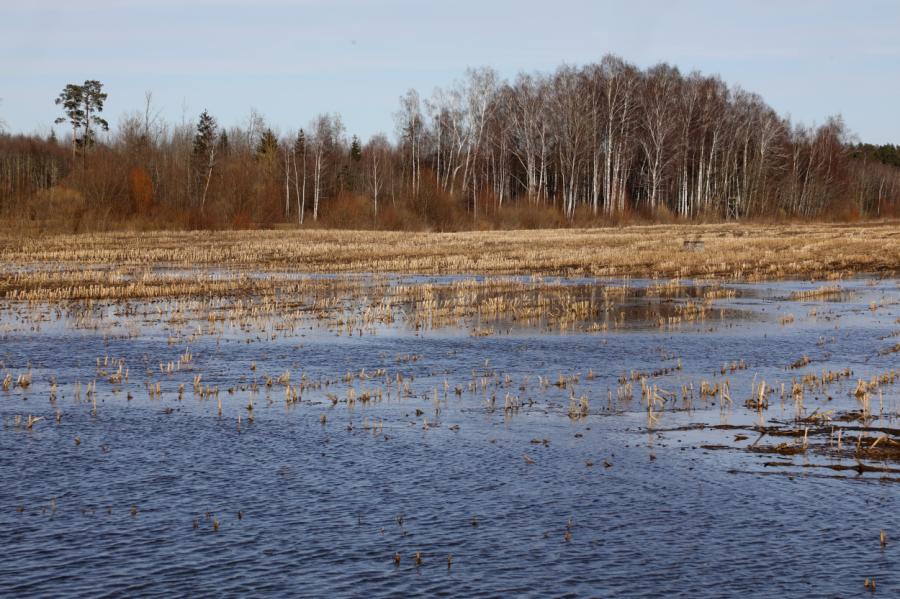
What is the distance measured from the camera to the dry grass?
132 ft

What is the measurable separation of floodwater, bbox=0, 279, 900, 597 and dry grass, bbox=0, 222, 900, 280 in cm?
2132

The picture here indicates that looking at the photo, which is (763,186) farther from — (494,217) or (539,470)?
(539,470)

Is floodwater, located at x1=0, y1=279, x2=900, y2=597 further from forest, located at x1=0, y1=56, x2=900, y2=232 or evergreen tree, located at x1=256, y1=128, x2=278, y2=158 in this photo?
evergreen tree, located at x1=256, y1=128, x2=278, y2=158

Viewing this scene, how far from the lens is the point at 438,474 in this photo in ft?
34.9

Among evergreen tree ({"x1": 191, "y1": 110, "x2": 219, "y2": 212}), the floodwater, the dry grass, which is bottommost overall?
the floodwater

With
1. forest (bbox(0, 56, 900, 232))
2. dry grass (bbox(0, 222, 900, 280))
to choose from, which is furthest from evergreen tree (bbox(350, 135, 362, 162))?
dry grass (bbox(0, 222, 900, 280))

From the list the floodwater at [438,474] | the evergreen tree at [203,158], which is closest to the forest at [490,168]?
the evergreen tree at [203,158]

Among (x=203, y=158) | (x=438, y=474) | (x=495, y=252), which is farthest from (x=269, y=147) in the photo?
(x=438, y=474)

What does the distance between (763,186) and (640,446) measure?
90395mm

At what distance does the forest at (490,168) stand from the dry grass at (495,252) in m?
9.89

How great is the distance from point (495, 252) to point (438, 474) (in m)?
39.0

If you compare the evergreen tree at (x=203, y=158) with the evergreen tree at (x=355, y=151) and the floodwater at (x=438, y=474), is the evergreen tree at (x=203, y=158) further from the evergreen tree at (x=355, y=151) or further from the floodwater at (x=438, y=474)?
the floodwater at (x=438, y=474)

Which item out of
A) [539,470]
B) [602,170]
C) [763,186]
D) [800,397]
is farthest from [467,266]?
[763,186]

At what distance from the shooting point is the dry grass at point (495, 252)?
40.4 metres
